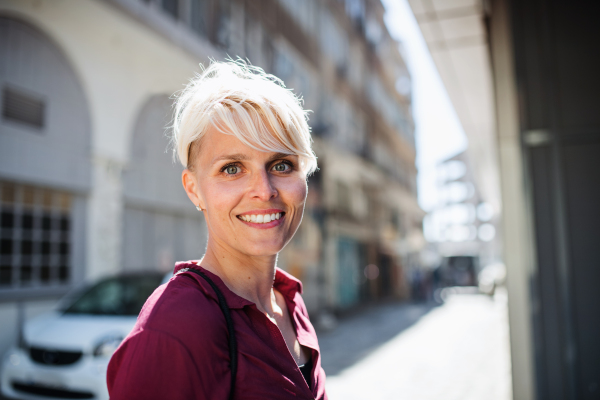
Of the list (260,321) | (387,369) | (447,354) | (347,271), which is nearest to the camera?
(260,321)

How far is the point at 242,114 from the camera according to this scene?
56.1 inches

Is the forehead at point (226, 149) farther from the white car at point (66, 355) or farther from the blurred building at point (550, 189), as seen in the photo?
the white car at point (66, 355)

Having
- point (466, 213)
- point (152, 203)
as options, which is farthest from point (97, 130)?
point (466, 213)

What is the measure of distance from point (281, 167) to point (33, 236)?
8.90 m

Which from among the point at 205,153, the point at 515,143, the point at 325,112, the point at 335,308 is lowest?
the point at 335,308

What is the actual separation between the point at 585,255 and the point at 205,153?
384 cm

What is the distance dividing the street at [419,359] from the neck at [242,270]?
553 centimetres

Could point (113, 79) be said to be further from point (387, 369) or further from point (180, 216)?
point (387, 369)

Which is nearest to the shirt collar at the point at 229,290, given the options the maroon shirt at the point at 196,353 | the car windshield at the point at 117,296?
the maroon shirt at the point at 196,353

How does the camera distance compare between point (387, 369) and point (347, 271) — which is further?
point (347, 271)

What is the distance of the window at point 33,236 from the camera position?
28.1 ft

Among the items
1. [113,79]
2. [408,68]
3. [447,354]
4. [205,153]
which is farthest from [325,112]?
[408,68]

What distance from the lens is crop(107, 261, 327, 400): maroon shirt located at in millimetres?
1092

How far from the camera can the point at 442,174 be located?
301ft
